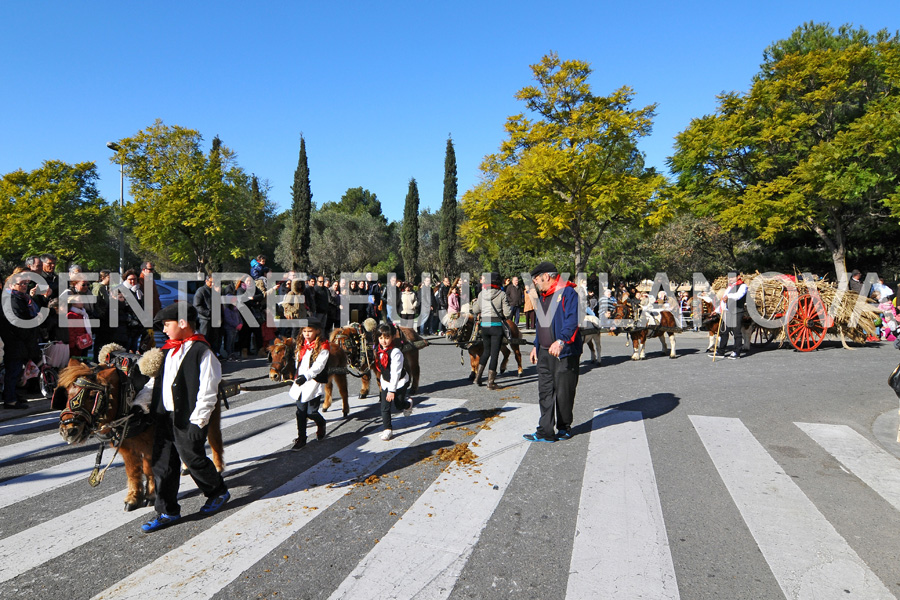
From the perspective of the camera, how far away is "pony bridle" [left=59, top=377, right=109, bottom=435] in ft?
12.1

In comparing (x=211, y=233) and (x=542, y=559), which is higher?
(x=211, y=233)

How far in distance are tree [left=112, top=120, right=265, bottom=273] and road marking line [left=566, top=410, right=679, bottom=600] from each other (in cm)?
3210

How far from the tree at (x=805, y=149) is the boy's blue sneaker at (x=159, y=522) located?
78.7ft

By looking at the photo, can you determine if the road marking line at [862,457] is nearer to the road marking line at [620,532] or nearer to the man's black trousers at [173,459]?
the road marking line at [620,532]

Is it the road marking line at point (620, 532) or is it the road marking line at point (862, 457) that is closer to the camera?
the road marking line at point (620, 532)

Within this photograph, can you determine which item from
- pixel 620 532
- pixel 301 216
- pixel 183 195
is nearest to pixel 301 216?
pixel 301 216

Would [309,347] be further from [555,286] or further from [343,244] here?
[343,244]

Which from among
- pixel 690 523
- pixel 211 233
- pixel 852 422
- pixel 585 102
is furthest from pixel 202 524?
pixel 211 233

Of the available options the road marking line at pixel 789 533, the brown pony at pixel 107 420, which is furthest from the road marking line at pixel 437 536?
the brown pony at pixel 107 420

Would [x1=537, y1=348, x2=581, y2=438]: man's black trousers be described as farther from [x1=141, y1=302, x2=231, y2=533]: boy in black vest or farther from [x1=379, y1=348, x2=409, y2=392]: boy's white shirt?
[x1=141, y1=302, x2=231, y2=533]: boy in black vest

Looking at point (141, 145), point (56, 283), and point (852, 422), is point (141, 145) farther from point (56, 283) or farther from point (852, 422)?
point (852, 422)

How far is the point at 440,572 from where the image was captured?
10.8 ft

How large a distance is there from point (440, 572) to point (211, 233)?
33412 mm

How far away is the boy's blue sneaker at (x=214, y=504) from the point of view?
4180 mm
